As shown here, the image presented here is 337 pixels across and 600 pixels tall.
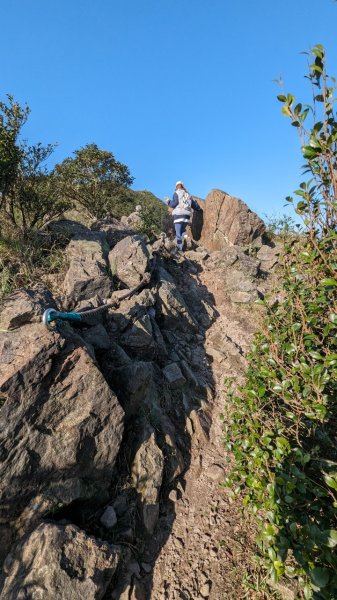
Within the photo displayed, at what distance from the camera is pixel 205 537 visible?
147 inches

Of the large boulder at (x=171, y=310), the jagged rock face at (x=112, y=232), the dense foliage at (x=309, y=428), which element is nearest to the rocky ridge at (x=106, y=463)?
the large boulder at (x=171, y=310)

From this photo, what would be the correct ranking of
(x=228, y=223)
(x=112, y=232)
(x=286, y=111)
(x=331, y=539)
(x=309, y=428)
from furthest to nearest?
(x=228, y=223) → (x=112, y=232) → (x=309, y=428) → (x=286, y=111) → (x=331, y=539)

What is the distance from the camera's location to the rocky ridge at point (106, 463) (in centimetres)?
288

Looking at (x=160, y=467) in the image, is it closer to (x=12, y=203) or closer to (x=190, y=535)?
(x=190, y=535)

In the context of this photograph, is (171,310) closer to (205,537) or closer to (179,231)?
(205,537)

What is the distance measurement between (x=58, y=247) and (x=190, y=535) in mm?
6263

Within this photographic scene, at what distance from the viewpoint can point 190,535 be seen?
377 cm

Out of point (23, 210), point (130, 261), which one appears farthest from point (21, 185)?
point (130, 261)

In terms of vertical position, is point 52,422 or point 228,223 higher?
point 228,223

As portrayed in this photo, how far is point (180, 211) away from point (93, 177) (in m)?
3.56

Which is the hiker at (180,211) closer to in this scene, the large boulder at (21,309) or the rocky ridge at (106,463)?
the rocky ridge at (106,463)

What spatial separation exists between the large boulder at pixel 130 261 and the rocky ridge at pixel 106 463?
0.67 meters

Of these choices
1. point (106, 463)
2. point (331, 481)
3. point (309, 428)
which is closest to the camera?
point (331, 481)

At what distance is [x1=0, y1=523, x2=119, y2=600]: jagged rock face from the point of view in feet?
8.43
